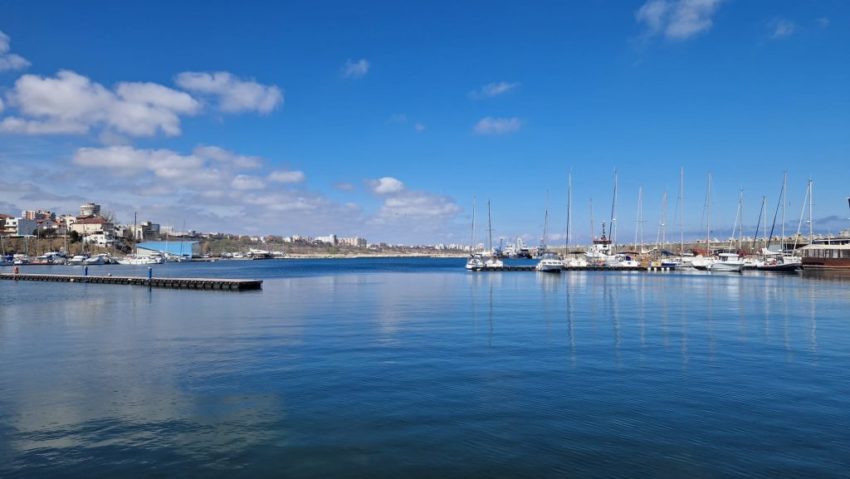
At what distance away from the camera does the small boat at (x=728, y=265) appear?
97.4 metres

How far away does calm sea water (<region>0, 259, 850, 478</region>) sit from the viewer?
37.3ft

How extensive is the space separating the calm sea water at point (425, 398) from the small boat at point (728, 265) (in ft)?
237

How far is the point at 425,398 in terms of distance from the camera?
15.9m

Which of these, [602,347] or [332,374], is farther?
[602,347]

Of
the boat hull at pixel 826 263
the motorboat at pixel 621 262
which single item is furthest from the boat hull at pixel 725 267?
the boat hull at pixel 826 263

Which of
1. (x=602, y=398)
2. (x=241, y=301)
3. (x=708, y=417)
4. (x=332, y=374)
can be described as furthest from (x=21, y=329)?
(x=708, y=417)

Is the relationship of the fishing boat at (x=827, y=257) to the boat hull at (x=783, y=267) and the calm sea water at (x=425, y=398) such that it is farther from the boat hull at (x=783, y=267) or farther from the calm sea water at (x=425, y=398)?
the calm sea water at (x=425, y=398)

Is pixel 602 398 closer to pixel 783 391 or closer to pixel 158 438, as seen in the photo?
pixel 783 391

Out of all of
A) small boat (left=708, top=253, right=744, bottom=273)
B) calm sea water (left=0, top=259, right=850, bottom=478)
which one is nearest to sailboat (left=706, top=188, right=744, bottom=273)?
small boat (left=708, top=253, right=744, bottom=273)

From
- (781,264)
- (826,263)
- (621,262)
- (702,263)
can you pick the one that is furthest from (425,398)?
(826,263)

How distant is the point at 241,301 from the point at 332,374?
3108cm

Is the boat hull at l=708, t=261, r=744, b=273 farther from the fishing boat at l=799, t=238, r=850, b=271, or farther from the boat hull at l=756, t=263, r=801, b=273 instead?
the fishing boat at l=799, t=238, r=850, b=271

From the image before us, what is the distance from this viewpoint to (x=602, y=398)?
52.1 feet

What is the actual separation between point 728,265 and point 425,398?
99369mm
